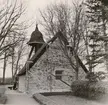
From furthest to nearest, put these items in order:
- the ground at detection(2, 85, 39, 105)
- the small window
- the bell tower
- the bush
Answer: the bell tower, the small window, the bush, the ground at detection(2, 85, 39, 105)

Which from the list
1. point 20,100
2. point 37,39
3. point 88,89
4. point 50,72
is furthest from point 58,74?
point 20,100

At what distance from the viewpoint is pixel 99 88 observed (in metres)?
18.9

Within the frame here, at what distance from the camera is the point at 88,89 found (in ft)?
67.5

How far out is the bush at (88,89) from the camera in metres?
18.9

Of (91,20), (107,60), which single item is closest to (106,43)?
(107,60)

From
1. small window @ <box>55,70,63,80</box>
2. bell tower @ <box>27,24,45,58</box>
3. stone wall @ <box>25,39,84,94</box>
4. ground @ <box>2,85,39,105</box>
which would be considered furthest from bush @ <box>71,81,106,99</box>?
bell tower @ <box>27,24,45,58</box>

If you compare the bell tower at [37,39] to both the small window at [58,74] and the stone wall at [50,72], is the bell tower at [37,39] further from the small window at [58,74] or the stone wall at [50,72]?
the small window at [58,74]

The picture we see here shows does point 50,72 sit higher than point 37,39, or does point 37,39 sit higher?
point 37,39

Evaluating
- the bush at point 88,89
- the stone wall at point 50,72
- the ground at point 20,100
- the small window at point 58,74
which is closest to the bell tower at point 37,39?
the stone wall at point 50,72

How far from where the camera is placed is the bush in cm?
1889

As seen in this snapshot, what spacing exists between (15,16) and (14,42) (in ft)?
8.76

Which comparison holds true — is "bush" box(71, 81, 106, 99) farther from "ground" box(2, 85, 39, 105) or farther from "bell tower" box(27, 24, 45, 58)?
"bell tower" box(27, 24, 45, 58)

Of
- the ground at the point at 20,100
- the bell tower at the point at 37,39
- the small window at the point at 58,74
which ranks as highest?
the bell tower at the point at 37,39

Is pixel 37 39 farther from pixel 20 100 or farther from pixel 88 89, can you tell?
pixel 20 100
